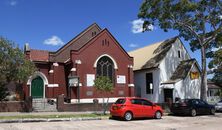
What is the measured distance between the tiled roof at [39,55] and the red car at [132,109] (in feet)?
57.8

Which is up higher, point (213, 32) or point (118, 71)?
point (213, 32)

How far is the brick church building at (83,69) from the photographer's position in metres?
34.5

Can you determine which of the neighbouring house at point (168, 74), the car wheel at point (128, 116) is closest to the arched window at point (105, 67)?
the neighbouring house at point (168, 74)

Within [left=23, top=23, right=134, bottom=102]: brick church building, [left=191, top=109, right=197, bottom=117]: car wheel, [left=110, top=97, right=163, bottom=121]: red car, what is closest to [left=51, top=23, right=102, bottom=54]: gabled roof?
[left=23, top=23, right=134, bottom=102]: brick church building

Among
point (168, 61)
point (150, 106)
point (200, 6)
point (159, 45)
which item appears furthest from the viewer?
point (159, 45)

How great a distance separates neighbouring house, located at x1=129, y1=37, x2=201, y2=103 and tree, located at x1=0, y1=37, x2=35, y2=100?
18.2 meters

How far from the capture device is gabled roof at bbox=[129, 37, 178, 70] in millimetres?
41184

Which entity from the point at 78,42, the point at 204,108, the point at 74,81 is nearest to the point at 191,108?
the point at 204,108

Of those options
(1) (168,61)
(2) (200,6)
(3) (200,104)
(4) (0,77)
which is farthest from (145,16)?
(4) (0,77)

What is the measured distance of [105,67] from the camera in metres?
37.0

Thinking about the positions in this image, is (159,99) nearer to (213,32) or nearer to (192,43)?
(192,43)

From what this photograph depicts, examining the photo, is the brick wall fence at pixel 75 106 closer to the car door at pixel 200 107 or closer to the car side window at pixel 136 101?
the car side window at pixel 136 101

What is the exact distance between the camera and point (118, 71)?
→ 37.6m

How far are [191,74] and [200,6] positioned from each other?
405 inches
